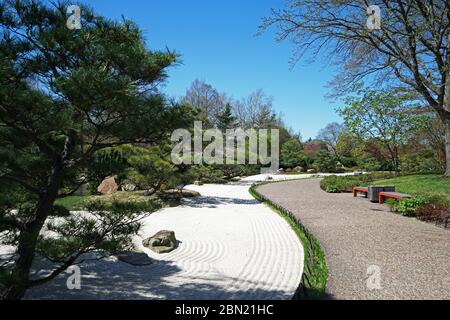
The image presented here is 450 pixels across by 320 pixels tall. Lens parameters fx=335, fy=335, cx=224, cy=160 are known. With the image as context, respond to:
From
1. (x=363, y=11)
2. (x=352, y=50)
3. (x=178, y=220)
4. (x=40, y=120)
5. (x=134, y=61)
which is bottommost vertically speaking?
(x=178, y=220)

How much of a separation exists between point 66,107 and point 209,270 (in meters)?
3.77

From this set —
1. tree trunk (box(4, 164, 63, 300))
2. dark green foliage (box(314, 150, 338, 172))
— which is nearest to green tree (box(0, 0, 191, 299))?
tree trunk (box(4, 164, 63, 300))

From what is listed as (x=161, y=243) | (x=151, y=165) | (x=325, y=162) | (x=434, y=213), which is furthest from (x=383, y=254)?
(x=325, y=162)

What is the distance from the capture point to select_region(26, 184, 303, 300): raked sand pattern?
15.5 feet

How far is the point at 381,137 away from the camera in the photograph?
73.7 feet

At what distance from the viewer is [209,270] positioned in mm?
5730

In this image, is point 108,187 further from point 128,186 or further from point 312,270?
point 312,270

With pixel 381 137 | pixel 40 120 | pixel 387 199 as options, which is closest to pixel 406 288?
pixel 40 120

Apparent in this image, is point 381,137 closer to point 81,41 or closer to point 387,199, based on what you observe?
point 387,199

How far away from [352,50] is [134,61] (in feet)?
46.8

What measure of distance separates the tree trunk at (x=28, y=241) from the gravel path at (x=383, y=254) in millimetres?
3518

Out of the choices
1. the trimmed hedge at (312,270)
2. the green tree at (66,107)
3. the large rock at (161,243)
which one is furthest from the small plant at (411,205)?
the green tree at (66,107)

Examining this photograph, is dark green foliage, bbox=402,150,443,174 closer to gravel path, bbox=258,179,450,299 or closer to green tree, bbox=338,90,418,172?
green tree, bbox=338,90,418,172

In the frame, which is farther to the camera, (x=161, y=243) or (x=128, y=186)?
(x=128, y=186)
